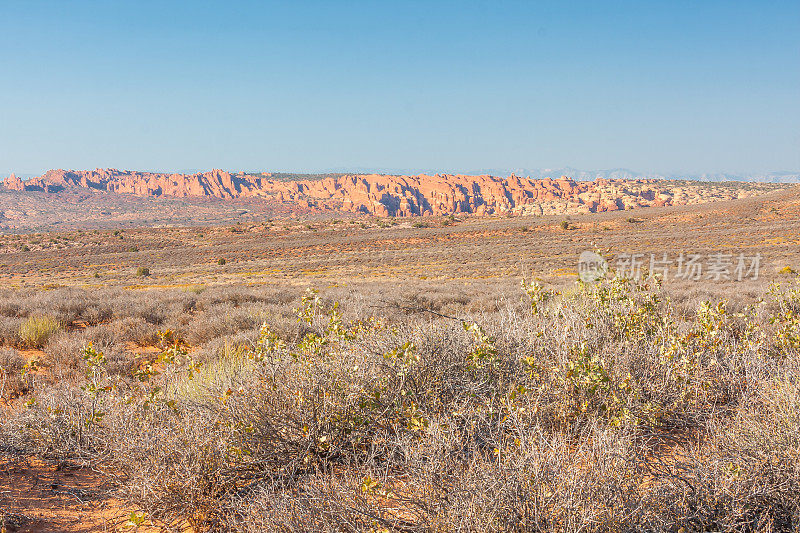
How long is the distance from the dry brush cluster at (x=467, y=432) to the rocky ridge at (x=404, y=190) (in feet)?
354

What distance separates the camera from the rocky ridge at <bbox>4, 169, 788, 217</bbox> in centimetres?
10719

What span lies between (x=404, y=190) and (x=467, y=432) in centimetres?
15186

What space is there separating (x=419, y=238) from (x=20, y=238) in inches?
2016

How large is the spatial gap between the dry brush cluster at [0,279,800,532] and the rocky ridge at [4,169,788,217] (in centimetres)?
10777

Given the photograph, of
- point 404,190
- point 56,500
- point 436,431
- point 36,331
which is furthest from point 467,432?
point 404,190

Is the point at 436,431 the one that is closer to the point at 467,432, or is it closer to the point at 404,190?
the point at 467,432

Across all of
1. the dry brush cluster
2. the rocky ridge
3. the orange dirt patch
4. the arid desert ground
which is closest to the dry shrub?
the arid desert ground

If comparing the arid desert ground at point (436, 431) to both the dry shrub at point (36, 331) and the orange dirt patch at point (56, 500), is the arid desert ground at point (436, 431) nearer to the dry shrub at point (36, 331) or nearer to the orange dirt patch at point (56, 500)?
the orange dirt patch at point (56, 500)

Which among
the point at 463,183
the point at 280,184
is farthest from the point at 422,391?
the point at 280,184

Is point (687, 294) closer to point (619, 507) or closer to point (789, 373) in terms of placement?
point (789, 373)

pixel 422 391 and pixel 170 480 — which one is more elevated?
pixel 422 391

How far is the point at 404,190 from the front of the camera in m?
152

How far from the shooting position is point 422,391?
3090 millimetres

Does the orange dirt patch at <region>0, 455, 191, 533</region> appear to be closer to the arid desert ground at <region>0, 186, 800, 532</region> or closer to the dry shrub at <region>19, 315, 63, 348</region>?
the arid desert ground at <region>0, 186, 800, 532</region>
